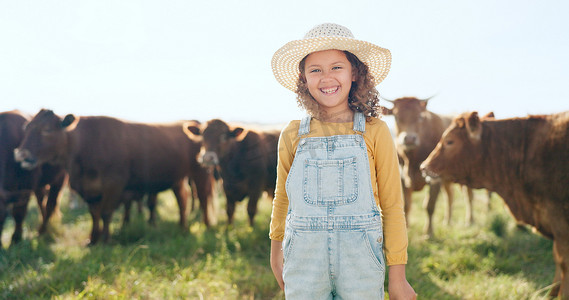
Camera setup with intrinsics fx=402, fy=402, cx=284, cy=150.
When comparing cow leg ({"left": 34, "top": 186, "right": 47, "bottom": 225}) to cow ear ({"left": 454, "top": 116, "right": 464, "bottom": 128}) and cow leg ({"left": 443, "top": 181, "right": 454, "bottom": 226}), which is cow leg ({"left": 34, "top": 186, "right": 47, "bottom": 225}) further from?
cow leg ({"left": 443, "top": 181, "right": 454, "bottom": 226})

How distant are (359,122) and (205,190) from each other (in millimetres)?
5715

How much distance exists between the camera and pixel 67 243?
595 centimetres

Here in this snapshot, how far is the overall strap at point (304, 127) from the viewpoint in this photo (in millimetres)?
2025

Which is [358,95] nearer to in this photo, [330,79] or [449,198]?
[330,79]

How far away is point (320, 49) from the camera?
6.81ft

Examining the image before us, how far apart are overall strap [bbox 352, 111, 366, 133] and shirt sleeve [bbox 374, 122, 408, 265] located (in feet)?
0.29

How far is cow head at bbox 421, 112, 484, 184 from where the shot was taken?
4008 mm

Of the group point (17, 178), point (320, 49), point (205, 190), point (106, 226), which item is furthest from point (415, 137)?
point (17, 178)

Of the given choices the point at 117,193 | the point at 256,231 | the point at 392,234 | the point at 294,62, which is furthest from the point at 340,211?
the point at 117,193

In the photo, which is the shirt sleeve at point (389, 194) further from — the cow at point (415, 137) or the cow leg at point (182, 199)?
the cow leg at point (182, 199)

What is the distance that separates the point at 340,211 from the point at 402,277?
0.43 metres

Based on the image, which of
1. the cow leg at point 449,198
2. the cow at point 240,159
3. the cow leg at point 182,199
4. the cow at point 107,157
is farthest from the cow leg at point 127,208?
the cow leg at point 449,198

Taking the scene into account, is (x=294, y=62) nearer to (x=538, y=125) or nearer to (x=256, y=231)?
(x=538, y=125)

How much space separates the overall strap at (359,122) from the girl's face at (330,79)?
0.12 metres
